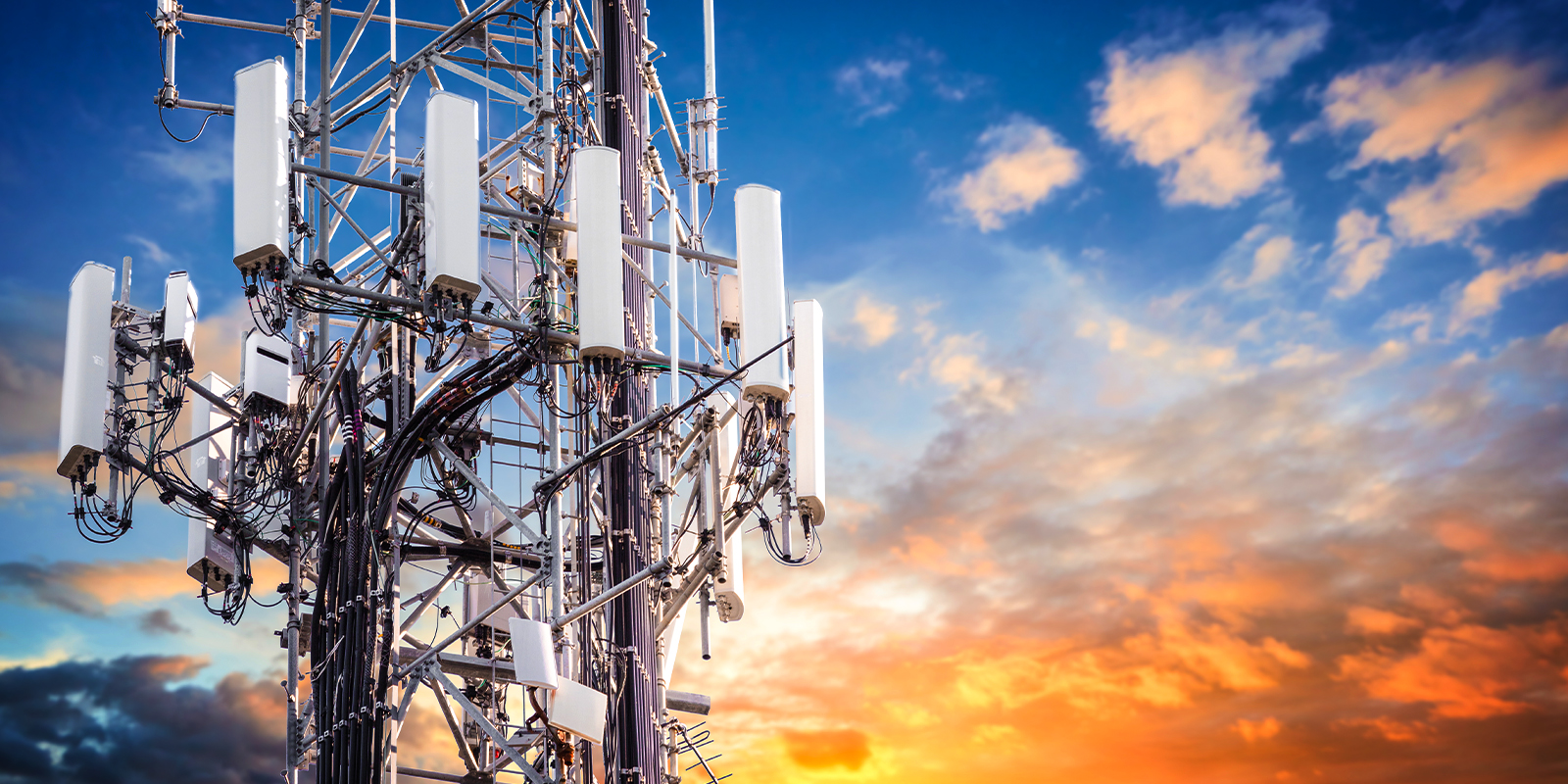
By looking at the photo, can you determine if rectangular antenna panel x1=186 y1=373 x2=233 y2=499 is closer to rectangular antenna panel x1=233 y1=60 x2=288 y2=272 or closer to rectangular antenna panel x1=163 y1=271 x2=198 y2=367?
rectangular antenna panel x1=163 y1=271 x2=198 y2=367

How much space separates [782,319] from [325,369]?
25.3ft

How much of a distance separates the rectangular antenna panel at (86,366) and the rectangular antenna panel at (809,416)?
1046 centimetres

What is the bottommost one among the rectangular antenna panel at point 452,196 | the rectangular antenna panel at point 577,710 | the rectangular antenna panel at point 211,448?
the rectangular antenna panel at point 577,710

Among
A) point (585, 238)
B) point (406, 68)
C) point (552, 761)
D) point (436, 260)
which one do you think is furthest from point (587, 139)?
point (552, 761)

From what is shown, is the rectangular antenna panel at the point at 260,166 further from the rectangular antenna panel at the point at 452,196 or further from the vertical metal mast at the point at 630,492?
the vertical metal mast at the point at 630,492

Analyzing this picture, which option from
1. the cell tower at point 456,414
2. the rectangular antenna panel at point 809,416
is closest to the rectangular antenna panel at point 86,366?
the cell tower at point 456,414

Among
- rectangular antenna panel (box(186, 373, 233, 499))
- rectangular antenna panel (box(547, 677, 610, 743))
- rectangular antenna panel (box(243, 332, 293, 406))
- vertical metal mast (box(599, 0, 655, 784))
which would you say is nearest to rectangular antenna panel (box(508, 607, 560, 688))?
rectangular antenna panel (box(547, 677, 610, 743))

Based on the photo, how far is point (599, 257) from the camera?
22.5 m

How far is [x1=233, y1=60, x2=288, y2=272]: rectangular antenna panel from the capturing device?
20.4 meters

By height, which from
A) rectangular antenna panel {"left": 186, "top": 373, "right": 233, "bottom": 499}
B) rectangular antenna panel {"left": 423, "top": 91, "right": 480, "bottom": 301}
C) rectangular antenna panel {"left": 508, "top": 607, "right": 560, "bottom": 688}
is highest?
rectangular antenna panel {"left": 423, "top": 91, "right": 480, "bottom": 301}

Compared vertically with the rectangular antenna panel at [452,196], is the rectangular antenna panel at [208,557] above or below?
below

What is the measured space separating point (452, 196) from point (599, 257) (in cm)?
237

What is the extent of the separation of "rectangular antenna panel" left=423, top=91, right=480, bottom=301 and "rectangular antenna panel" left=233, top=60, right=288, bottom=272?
6.38 feet

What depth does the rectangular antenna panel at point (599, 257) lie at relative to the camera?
2197 centimetres
